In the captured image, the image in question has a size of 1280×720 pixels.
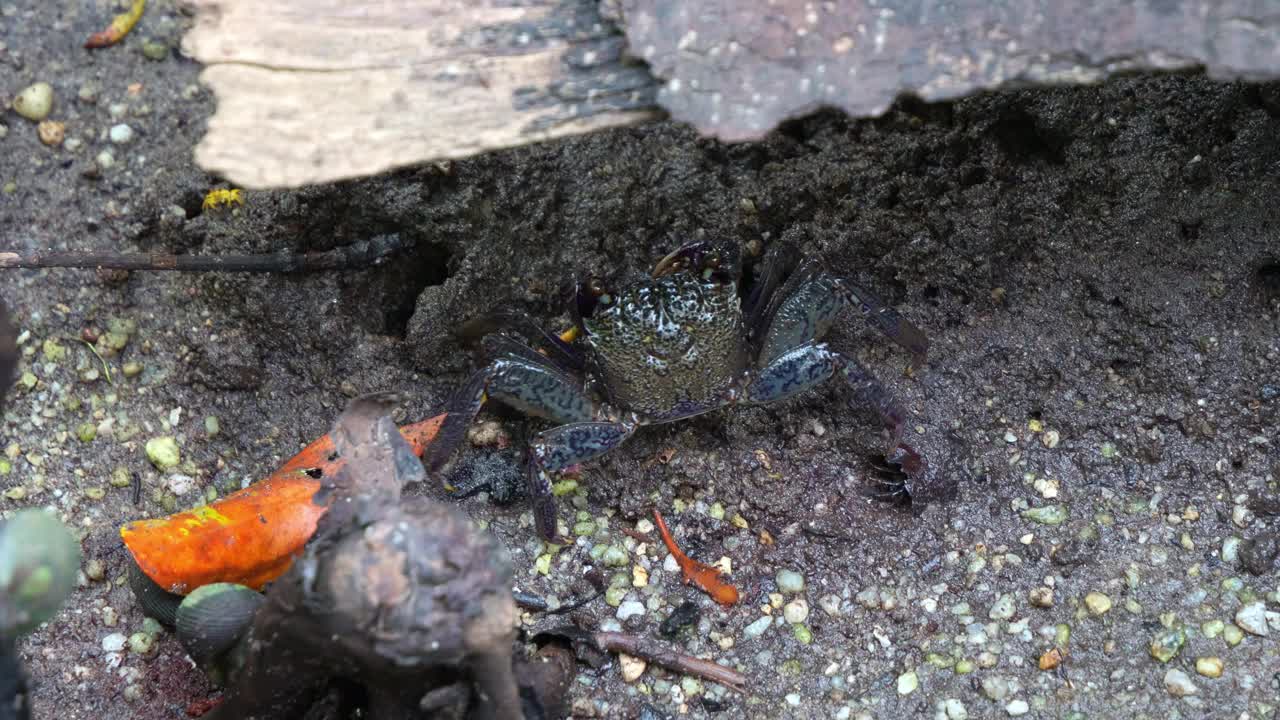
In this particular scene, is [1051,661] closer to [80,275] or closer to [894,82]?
[894,82]

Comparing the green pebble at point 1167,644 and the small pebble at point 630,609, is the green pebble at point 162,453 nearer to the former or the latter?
the small pebble at point 630,609

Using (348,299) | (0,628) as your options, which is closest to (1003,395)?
(348,299)

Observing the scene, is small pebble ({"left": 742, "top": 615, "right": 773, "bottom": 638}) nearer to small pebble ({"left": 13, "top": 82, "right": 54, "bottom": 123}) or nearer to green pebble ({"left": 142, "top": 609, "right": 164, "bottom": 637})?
green pebble ({"left": 142, "top": 609, "right": 164, "bottom": 637})

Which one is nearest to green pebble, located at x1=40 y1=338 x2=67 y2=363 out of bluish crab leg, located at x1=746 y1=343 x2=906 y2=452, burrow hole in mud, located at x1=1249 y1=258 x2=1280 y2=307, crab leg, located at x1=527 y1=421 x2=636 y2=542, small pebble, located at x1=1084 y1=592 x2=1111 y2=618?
crab leg, located at x1=527 y1=421 x2=636 y2=542

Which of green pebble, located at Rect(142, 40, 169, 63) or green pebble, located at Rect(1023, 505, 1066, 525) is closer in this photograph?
green pebble, located at Rect(1023, 505, 1066, 525)

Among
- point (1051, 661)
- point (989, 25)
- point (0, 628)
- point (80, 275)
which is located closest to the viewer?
point (0, 628)

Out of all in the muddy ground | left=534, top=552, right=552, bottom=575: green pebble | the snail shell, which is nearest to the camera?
the snail shell

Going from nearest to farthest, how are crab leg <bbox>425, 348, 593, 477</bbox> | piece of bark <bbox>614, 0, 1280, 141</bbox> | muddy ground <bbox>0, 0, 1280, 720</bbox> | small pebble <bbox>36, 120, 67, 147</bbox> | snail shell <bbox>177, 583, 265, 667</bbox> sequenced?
1. piece of bark <bbox>614, 0, 1280, 141</bbox>
2. snail shell <bbox>177, 583, 265, 667</bbox>
3. muddy ground <bbox>0, 0, 1280, 720</bbox>
4. crab leg <bbox>425, 348, 593, 477</bbox>
5. small pebble <bbox>36, 120, 67, 147</bbox>
